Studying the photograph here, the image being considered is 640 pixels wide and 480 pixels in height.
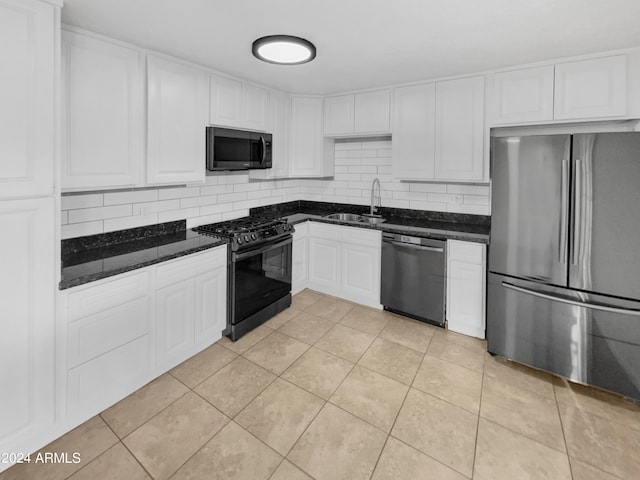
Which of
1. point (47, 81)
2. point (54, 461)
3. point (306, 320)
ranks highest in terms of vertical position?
point (47, 81)

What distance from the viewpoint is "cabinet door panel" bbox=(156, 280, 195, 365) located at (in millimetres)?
2342

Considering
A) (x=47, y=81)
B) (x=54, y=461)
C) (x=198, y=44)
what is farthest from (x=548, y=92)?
(x=54, y=461)

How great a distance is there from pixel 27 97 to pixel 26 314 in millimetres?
1054

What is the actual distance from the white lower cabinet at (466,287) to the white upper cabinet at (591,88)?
125cm

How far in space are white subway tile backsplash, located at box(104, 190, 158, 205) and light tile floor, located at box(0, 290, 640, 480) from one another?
1.34m

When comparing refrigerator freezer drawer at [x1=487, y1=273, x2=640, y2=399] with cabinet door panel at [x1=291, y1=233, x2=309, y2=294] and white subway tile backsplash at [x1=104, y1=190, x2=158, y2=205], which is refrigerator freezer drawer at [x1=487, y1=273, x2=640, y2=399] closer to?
cabinet door panel at [x1=291, y1=233, x2=309, y2=294]

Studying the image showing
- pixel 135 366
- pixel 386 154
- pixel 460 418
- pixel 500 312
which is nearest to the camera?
pixel 460 418

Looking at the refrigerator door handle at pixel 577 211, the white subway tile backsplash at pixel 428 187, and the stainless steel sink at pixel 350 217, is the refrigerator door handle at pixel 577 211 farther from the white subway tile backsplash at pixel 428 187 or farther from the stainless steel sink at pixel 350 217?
the stainless steel sink at pixel 350 217

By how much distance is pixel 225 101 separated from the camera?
300 cm

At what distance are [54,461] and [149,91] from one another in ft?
7.57

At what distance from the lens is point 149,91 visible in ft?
7.86

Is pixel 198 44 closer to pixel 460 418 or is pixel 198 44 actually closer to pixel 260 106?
pixel 260 106

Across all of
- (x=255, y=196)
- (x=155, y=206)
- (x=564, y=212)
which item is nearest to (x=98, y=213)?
(x=155, y=206)

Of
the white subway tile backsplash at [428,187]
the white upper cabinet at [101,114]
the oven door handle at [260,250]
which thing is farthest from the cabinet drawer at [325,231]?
the white upper cabinet at [101,114]
